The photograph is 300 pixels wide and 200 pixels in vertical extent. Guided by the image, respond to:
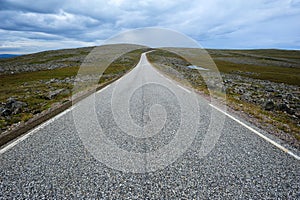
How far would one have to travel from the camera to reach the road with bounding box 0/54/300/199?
3088mm

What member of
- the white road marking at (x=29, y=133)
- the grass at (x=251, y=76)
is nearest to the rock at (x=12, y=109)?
the white road marking at (x=29, y=133)

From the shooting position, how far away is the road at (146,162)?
309 centimetres

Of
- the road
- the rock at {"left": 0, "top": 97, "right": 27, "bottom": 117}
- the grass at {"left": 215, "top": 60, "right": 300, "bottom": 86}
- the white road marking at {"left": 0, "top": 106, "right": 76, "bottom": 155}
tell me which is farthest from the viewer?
the grass at {"left": 215, "top": 60, "right": 300, "bottom": 86}

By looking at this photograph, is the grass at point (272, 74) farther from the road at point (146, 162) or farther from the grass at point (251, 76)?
the road at point (146, 162)

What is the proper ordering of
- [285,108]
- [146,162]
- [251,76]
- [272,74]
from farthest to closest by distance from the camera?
[272,74] < [251,76] < [285,108] < [146,162]

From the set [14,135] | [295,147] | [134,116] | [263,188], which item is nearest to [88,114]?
[134,116]

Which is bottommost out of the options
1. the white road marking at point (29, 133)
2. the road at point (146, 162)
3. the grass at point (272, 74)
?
the grass at point (272, 74)

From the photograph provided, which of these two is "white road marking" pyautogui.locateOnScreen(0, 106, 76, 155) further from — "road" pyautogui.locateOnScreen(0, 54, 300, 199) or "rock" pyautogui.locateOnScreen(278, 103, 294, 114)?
"rock" pyautogui.locateOnScreen(278, 103, 294, 114)

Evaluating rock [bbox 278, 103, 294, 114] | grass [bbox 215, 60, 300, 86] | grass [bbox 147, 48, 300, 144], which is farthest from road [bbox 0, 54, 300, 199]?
grass [bbox 215, 60, 300, 86]

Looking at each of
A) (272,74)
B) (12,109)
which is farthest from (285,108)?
(272,74)

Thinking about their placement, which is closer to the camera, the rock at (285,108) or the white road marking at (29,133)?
the white road marking at (29,133)

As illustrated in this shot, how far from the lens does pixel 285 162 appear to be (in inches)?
156

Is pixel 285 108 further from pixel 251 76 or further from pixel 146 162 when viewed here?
pixel 251 76

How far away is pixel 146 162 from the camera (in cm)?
393
